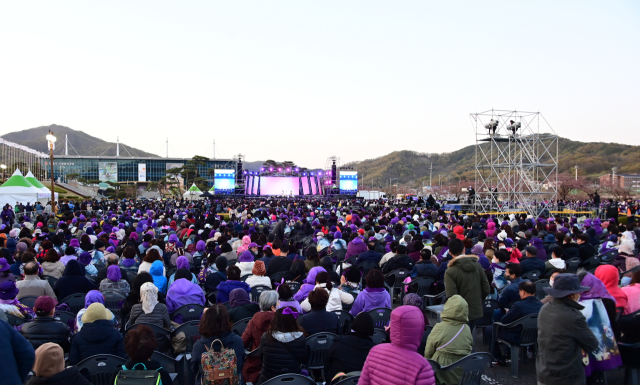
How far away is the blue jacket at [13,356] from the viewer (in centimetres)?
260

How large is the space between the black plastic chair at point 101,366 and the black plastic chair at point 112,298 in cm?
231

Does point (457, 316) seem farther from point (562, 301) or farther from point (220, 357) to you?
point (220, 357)

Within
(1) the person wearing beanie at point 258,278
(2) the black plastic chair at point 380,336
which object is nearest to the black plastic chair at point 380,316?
(2) the black plastic chair at point 380,336

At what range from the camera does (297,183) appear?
4825 centimetres

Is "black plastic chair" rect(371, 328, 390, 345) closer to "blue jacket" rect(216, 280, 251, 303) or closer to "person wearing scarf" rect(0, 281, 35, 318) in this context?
"blue jacket" rect(216, 280, 251, 303)

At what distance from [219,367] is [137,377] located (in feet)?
1.96

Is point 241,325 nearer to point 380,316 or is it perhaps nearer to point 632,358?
point 380,316

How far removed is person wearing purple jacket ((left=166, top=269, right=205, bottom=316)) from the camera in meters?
4.93

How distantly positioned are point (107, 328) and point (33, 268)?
94.8 inches

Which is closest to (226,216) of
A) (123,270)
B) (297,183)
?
(123,270)

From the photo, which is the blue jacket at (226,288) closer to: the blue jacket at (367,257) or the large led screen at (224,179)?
the blue jacket at (367,257)

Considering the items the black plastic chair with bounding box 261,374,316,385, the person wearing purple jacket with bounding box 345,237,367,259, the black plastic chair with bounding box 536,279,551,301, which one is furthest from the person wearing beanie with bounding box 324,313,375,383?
the person wearing purple jacket with bounding box 345,237,367,259

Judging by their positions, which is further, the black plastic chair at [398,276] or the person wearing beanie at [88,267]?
the black plastic chair at [398,276]

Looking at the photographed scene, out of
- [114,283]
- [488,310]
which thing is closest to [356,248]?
[488,310]
